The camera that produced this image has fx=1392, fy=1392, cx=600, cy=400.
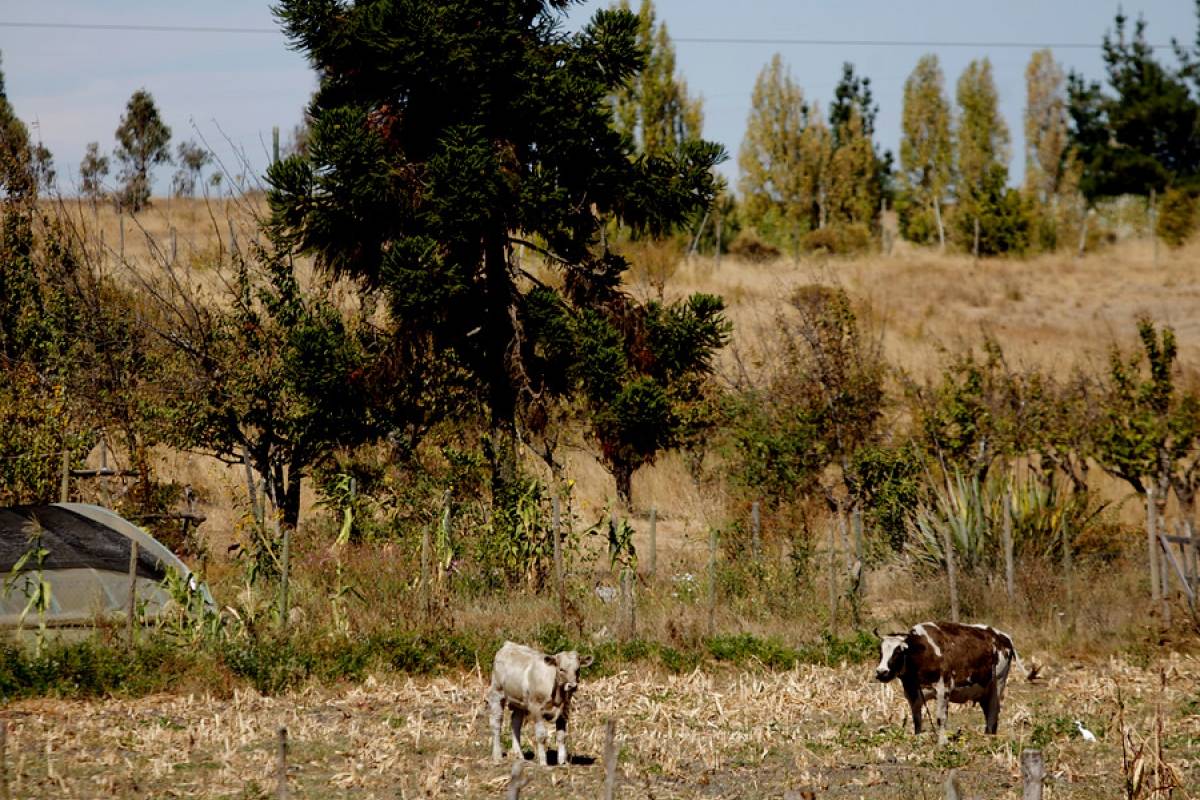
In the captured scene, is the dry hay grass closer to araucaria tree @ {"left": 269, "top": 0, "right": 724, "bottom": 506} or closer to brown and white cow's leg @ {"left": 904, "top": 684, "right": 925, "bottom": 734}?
brown and white cow's leg @ {"left": 904, "top": 684, "right": 925, "bottom": 734}

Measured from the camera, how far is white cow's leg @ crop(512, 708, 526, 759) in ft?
38.2

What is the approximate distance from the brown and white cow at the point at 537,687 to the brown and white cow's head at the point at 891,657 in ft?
9.33

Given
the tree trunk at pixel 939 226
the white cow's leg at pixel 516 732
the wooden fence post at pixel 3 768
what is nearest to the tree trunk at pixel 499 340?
the white cow's leg at pixel 516 732

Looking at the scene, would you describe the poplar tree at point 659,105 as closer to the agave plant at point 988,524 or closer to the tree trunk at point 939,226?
the tree trunk at point 939,226

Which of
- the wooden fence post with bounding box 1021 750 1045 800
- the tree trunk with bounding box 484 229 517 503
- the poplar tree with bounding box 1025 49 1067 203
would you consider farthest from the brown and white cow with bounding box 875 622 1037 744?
the poplar tree with bounding box 1025 49 1067 203

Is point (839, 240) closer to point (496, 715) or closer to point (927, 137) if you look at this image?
point (927, 137)

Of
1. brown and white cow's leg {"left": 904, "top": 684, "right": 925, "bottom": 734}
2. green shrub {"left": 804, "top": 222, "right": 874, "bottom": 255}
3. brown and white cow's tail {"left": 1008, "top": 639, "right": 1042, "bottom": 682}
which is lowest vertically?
brown and white cow's tail {"left": 1008, "top": 639, "right": 1042, "bottom": 682}

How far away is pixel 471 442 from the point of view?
2623 centimetres

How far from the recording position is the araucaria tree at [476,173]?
2238 cm

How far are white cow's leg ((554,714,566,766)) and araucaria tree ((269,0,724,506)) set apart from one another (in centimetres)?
1048

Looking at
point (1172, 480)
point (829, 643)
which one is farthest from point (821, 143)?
point (829, 643)

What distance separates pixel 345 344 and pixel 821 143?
46001 millimetres

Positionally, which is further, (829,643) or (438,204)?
(438,204)

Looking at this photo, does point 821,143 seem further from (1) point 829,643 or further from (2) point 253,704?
(2) point 253,704
